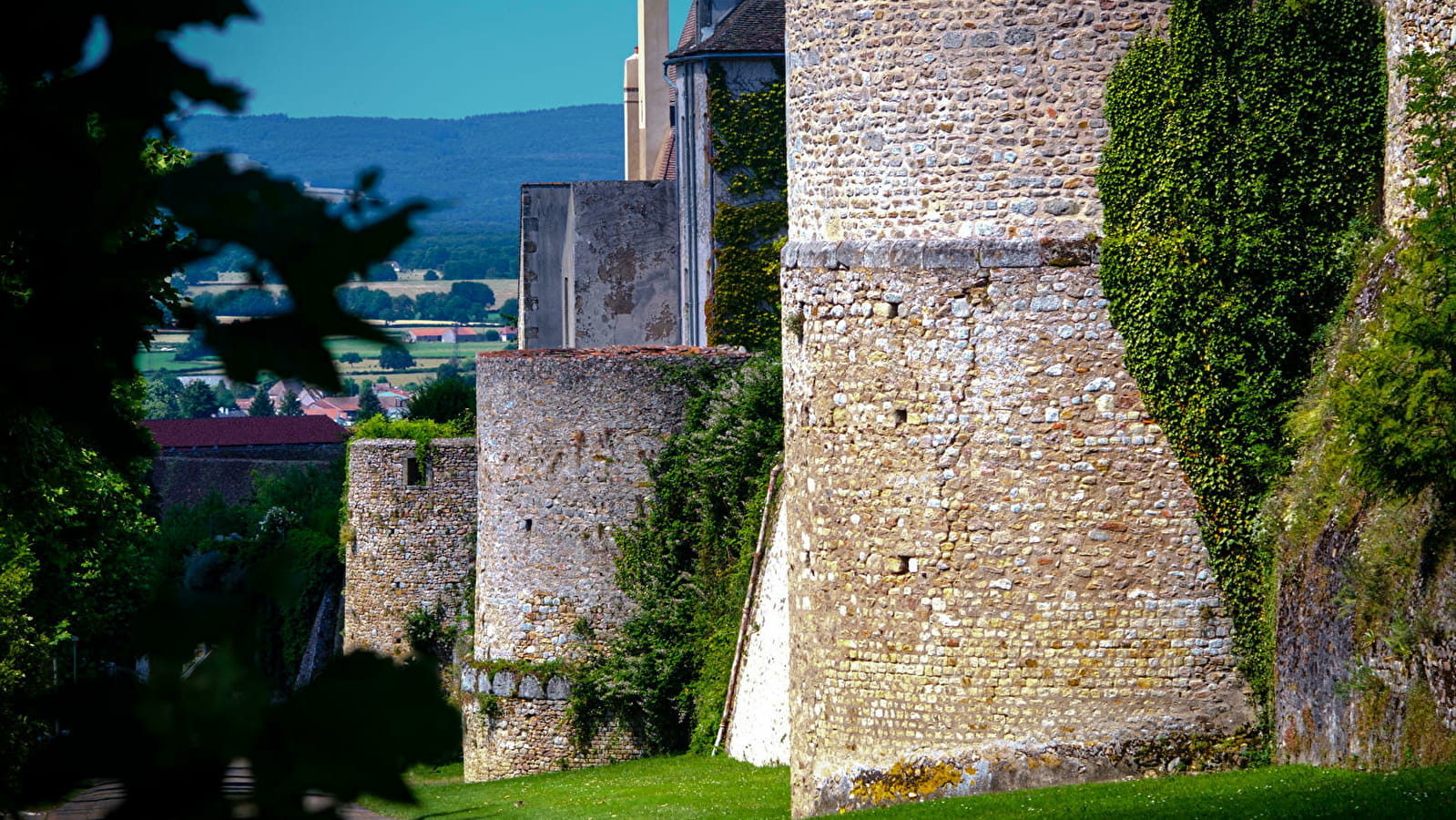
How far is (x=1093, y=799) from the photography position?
440 inches

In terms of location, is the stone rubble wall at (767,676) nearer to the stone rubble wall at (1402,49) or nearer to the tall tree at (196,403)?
the stone rubble wall at (1402,49)

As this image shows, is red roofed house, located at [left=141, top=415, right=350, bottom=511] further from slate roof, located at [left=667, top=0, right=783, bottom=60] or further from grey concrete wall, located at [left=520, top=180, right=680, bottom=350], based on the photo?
slate roof, located at [left=667, top=0, right=783, bottom=60]

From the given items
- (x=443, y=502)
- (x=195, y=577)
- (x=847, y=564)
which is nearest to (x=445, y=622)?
(x=443, y=502)

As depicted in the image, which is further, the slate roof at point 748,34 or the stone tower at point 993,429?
the slate roof at point 748,34

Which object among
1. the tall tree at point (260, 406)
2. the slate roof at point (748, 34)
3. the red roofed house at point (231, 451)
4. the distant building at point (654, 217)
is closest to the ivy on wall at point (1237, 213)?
the slate roof at point (748, 34)

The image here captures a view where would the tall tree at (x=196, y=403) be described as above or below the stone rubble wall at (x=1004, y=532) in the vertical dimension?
above

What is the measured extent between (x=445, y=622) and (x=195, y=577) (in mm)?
27693

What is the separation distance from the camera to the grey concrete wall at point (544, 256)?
129 ft

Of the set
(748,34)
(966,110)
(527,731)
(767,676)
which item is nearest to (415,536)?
(527,731)

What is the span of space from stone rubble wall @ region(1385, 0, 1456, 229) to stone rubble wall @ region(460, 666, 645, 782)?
14.8 metres

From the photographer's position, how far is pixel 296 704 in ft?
8.76

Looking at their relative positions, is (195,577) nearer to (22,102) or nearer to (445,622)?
(22,102)

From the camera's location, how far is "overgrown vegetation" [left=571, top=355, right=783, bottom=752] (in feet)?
72.5

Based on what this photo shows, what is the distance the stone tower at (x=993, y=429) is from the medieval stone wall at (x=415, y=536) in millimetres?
18145
